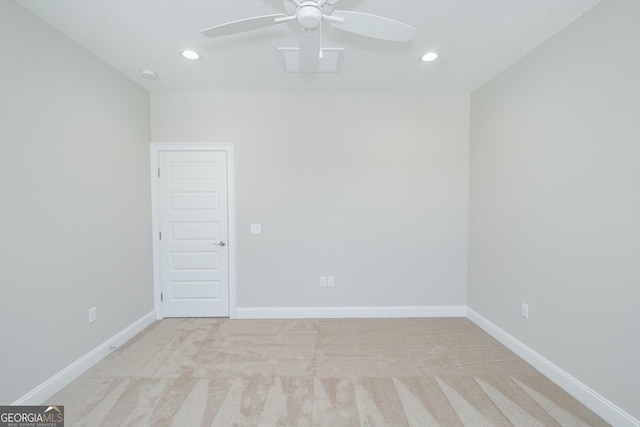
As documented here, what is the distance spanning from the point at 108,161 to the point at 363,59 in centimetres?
263

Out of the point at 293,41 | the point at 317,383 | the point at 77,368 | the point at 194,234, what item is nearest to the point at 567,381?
the point at 317,383

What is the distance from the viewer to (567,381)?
1943mm

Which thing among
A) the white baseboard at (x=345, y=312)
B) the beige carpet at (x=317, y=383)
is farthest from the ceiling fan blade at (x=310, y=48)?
the white baseboard at (x=345, y=312)

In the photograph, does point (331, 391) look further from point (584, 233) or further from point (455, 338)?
point (584, 233)

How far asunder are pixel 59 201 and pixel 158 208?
1139 mm

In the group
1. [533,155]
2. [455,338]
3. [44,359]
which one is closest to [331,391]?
[455,338]

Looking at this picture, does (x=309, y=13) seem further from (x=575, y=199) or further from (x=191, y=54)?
(x=575, y=199)

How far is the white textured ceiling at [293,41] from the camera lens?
1.74 meters

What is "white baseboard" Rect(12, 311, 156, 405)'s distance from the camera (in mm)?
1812

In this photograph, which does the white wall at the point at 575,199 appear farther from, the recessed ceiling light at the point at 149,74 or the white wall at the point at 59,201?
the white wall at the point at 59,201

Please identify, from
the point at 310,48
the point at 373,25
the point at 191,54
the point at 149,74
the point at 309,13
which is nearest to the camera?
the point at 309,13

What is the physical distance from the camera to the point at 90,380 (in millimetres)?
2100

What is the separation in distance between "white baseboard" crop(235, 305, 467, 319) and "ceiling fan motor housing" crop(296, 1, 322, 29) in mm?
2886

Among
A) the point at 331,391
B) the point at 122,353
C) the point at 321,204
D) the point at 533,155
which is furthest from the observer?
the point at 321,204
